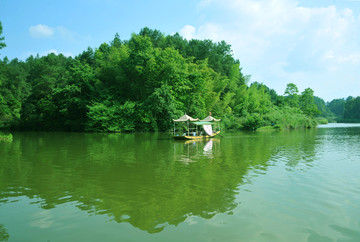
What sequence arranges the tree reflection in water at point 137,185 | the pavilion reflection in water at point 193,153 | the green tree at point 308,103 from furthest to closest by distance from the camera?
the green tree at point 308,103, the pavilion reflection in water at point 193,153, the tree reflection in water at point 137,185

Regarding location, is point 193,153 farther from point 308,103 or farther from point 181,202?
point 308,103

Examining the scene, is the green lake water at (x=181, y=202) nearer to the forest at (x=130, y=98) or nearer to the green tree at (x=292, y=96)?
the forest at (x=130, y=98)

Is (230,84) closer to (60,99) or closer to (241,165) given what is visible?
(60,99)

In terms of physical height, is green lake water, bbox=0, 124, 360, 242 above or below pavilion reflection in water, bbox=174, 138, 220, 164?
below

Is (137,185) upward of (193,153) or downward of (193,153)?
downward

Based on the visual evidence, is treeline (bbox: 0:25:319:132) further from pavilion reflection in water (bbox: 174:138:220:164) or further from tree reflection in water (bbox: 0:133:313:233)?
tree reflection in water (bbox: 0:133:313:233)

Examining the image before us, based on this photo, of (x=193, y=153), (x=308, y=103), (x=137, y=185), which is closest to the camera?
(x=137, y=185)

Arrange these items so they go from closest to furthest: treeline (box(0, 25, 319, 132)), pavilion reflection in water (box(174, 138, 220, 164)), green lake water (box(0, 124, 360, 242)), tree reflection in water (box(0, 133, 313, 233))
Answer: green lake water (box(0, 124, 360, 242)) < tree reflection in water (box(0, 133, 313, 233)) < pavilion reflection in water (box(174, 138, 220, 164)) < treeline (box(0, 25, 319, 132))

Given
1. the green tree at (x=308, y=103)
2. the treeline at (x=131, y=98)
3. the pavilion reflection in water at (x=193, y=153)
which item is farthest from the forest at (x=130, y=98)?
the pavilion reflection in water at (x=193, y=153)

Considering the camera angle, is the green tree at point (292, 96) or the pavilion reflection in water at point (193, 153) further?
the green tree at point (292, 96)

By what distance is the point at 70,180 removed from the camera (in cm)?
812

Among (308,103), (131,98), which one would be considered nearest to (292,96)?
(308,103)

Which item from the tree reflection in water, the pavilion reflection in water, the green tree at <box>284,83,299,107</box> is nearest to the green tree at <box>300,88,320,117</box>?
the green tree at <box>284,83,299,107</box>

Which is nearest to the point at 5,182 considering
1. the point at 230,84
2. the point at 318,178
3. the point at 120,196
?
the point at 120,196
